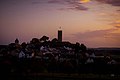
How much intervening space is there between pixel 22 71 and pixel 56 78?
5.96 m

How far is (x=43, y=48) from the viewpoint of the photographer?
82.0m

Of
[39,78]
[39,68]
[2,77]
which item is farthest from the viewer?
[39,68]

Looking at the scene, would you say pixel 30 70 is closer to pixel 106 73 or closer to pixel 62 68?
pixel 62 68

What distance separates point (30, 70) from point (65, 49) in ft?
141

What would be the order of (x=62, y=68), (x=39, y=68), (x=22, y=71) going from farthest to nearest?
(x=62, y=68) → (x=39, y=68) → (x=22, y=71)

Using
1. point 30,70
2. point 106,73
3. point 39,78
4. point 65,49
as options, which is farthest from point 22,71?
point 65,49

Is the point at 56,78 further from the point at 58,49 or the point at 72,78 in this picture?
the point at 58,49

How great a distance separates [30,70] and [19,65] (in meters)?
1.76

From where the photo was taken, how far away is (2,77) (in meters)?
28.3

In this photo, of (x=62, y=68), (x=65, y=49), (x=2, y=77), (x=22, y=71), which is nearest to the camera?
(x=2, y=77)

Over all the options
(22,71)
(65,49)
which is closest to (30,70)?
(22,71)

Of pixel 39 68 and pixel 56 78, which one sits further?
pixel 39 68

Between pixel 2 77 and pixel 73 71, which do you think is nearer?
pixel 2 77

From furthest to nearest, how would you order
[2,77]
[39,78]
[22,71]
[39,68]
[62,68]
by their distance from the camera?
1. [62,68]
2. [39,68]
3. [22,71]
4. [39,78]
5. [2,77]
